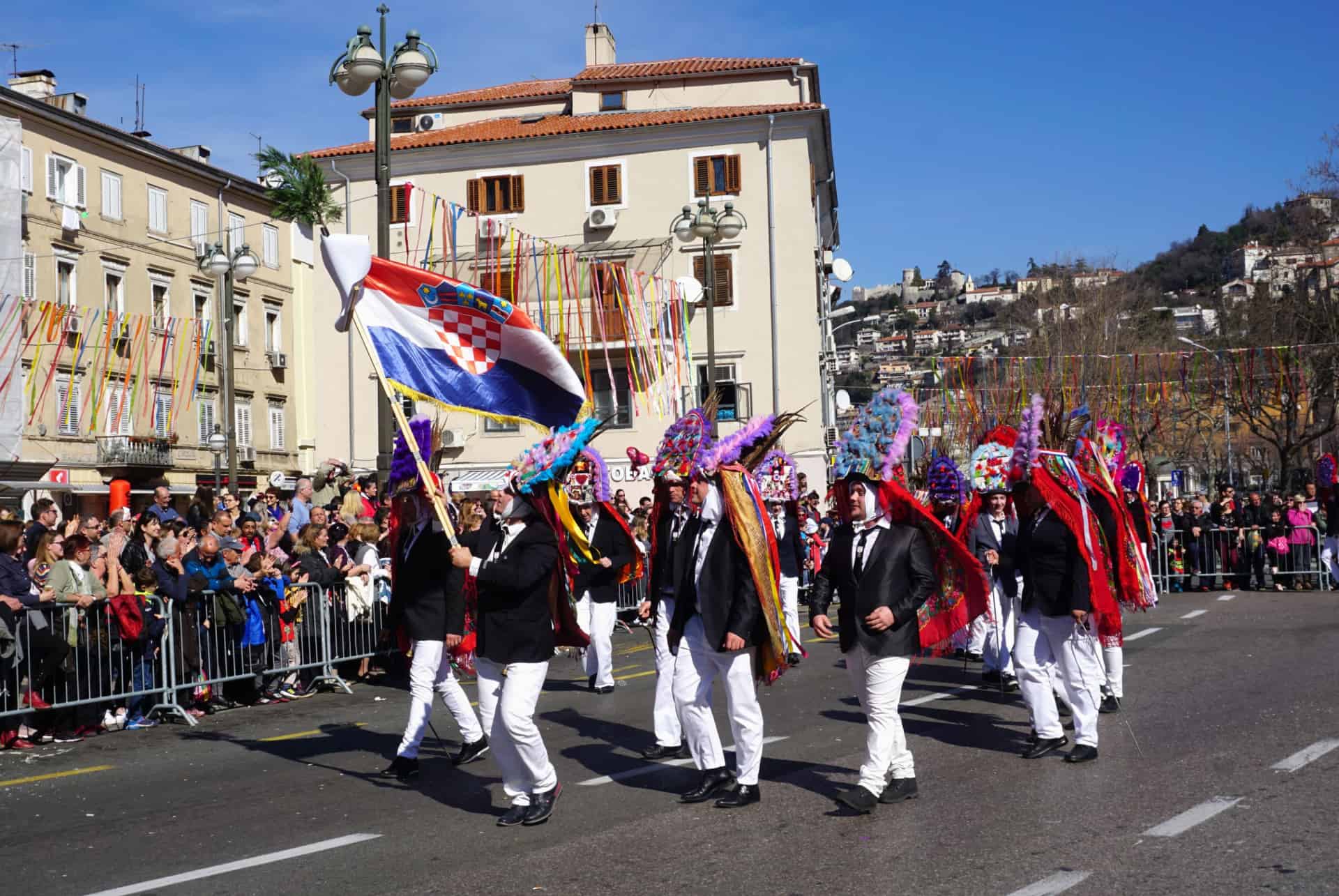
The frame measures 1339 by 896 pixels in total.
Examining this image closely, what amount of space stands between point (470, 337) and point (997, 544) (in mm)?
5591

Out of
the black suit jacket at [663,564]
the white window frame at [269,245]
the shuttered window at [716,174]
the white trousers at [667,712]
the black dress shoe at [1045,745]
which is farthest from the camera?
the white window frame at [269,245]

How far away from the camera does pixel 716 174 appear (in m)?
43.8

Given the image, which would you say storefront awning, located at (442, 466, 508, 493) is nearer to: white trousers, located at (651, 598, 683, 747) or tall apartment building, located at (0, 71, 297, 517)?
tall apartment building, located at (0, 71, 297, 517)

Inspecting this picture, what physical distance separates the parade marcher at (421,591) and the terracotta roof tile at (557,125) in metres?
35.4

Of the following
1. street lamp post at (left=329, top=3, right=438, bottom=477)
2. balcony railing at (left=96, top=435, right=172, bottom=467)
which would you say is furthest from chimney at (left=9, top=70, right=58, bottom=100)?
street lamp post at (left=329, top=3, right=438, bottom=477)

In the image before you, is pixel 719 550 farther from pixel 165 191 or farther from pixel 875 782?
pixel 165 191

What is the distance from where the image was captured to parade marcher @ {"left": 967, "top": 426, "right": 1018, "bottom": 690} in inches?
451

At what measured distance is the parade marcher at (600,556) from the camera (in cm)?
1244

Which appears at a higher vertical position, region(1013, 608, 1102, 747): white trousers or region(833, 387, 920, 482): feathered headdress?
region(833, 387, 920, 482): feathered headdress

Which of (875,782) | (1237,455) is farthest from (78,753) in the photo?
(1237,455)

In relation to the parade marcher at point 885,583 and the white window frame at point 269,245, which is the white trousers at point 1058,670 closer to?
the parade marcher at point 885,583

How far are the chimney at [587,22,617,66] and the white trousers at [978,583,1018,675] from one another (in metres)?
42.7

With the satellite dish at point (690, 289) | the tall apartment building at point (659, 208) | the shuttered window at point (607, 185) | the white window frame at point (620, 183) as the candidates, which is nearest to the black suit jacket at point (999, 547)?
the satellite dish at point (690, 289)

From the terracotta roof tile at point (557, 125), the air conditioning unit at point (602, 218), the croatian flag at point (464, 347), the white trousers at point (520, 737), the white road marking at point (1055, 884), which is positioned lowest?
the white road marking at point (1055, 884)
